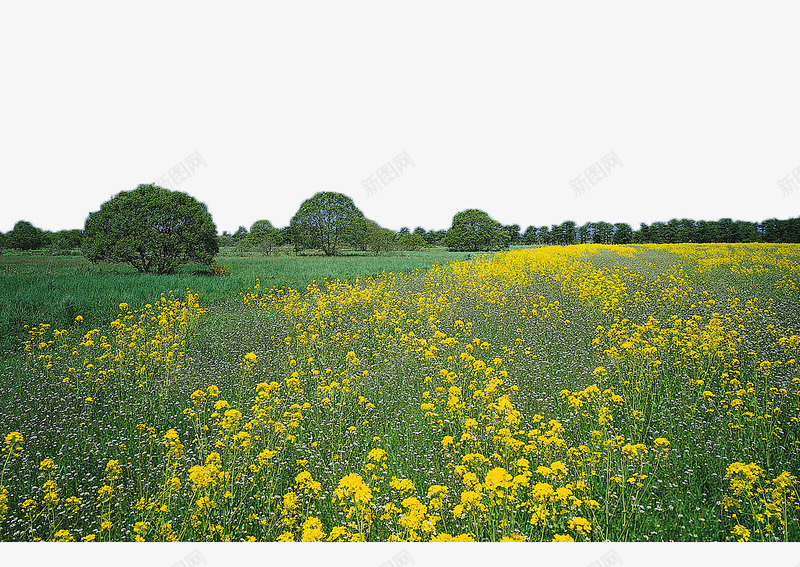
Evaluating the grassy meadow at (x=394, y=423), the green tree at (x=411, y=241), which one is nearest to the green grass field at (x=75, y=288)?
the grassy meadow at (x=394, y=423)

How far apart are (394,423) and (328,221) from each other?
22.7m

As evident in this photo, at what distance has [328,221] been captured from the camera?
2473cm

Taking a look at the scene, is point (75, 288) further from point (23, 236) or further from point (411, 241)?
point (411, 241)

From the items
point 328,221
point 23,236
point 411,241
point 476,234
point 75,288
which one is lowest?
point 75,288

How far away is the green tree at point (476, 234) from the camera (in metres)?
35.8

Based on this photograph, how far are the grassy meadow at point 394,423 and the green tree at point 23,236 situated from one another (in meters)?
0.19

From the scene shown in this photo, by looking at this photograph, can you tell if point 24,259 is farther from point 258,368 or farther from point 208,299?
point 208,299

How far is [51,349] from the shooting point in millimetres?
4352

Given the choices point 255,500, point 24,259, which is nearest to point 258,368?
point 255,500

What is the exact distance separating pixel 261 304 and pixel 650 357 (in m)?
6.52

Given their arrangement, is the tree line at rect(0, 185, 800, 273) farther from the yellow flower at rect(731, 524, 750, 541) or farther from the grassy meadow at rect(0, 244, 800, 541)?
the yellow flower at rect(731, 524, 750, 541)

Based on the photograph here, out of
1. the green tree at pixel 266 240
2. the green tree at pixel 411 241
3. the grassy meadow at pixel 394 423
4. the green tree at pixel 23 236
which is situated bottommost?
the grassy meadow at pixel 394 423

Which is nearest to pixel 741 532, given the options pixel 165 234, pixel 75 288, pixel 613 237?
pixel 75 288

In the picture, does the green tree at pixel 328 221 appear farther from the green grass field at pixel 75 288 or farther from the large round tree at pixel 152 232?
the green grass field at pixel 75 288
